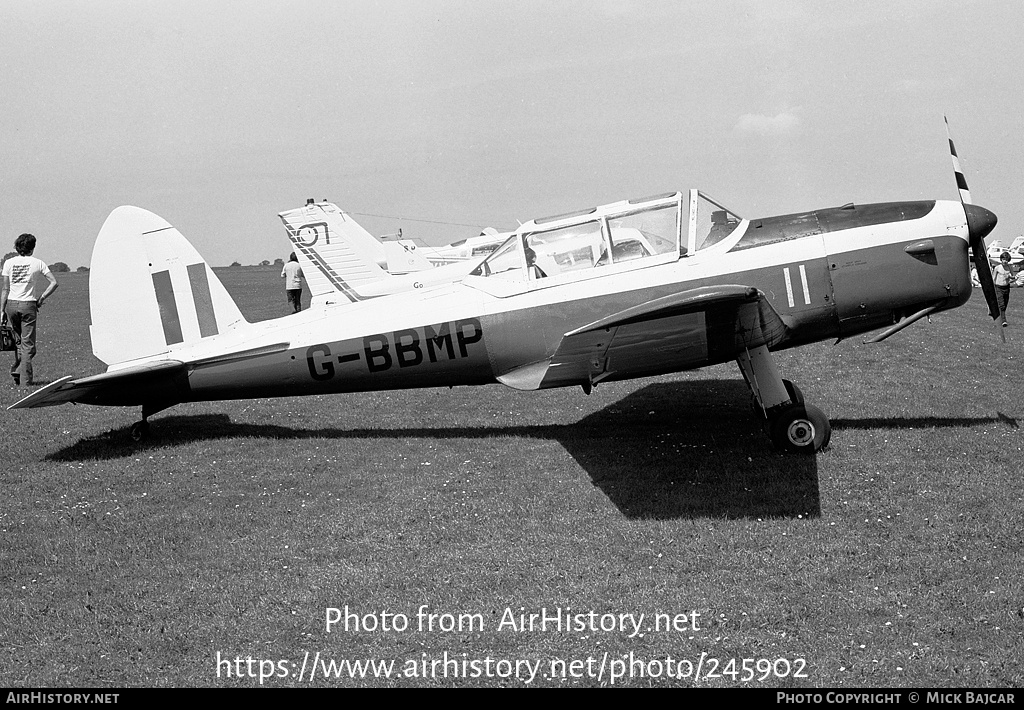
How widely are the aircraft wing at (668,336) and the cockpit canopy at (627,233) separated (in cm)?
115

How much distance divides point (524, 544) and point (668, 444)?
265cm

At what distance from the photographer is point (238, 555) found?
5.37m

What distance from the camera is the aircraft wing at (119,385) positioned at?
7492 mm

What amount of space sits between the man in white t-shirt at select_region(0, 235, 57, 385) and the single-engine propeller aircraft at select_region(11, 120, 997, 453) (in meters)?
3.53

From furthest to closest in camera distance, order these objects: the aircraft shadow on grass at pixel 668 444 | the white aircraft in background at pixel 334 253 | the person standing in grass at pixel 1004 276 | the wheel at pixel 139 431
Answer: the white aircraft in background at pixel 334 253 < the person standing in grass at pixel 1004 276 < the wheel at pixel 139 431 < the aircraft shadow on grass at pixel 668 444

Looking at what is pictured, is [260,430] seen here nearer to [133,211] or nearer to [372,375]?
[372,375]

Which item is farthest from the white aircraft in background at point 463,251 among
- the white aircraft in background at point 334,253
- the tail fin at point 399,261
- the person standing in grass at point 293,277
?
the white aircraft in background at point 334,253

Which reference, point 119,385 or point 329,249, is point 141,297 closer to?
point 119,385

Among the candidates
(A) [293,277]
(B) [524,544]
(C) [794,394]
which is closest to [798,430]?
(C) [794,394]

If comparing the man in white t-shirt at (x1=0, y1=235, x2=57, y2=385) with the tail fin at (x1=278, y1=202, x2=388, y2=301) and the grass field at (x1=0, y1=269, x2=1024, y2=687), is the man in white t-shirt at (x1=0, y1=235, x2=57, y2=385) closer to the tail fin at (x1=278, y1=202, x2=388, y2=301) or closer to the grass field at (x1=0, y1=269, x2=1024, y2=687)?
the grass field at (x1=0, y1=269, x2=1024, y2=687)

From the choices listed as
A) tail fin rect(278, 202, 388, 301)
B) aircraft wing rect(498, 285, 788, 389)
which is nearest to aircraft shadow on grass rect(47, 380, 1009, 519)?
aircraft wing rect(498, 285, 788, 389)

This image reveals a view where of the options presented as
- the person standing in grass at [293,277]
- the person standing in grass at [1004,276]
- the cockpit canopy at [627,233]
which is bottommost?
the person standing in grass at [1004,276]

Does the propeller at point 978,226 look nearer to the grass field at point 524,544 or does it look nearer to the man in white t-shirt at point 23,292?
the grass field at point 524,544

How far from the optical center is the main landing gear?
709 cm
